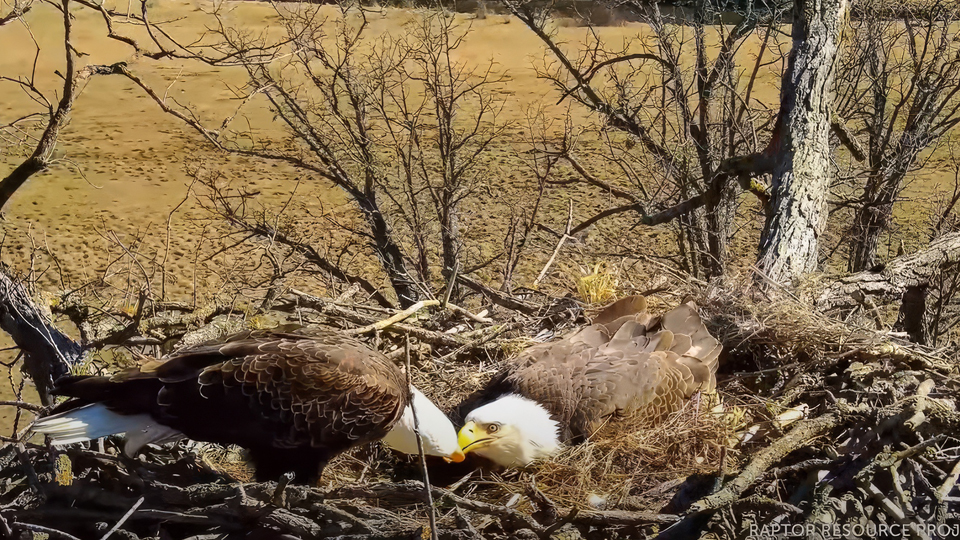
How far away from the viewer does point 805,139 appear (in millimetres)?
4668

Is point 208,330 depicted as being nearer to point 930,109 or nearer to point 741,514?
point 741,514

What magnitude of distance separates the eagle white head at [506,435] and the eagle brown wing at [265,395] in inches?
14.7

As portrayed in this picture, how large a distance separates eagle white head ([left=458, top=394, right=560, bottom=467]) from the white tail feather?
1.12 metres

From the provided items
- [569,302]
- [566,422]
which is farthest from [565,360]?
[569,302]

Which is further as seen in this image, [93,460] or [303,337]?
[303,337]

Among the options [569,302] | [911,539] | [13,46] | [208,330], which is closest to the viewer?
[911,539]

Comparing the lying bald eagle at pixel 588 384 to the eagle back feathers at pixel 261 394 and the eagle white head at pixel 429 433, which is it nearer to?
the eagle white head at pixel 429 433

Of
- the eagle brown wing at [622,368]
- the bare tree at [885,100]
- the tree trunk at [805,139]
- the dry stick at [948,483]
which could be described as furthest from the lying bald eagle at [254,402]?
the bare tree at [885,100]

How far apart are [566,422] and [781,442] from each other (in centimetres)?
94

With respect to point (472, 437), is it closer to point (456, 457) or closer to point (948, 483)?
point (456, 457)

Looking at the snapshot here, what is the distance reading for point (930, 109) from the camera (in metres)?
7.50

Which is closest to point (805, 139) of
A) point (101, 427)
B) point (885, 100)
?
point (885, 100)

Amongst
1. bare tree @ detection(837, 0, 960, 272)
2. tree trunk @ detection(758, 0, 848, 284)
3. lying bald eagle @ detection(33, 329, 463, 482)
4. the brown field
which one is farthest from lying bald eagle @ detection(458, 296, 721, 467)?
the brown field

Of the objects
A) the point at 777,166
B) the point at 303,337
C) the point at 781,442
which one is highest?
the point at 777,166
